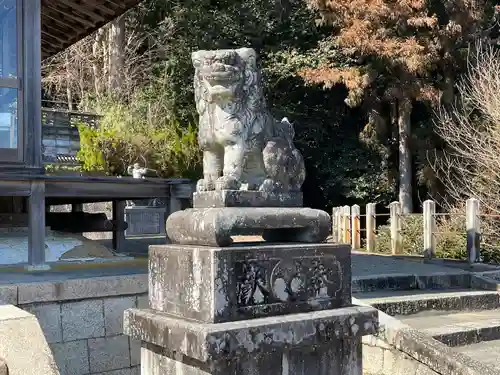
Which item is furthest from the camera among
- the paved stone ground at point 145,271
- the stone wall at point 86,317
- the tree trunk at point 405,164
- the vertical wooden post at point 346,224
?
the tree trunk at point 405,164

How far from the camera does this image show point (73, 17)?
31.7ft

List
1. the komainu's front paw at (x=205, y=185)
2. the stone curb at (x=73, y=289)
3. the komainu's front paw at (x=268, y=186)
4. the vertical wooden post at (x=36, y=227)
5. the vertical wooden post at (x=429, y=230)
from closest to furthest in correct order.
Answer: the komainu's front paw at (x=268, y=186), the komainu's front paw at (x=205, y=185), the stone curb at (x=73, y=289), the vertical wooden post at (x=36, y=227), the vertical wooden post at (x=429, y=230)

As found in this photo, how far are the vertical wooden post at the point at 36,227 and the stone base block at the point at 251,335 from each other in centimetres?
345

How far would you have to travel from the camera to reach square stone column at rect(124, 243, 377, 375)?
2.85 metres

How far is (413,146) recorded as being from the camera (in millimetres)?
18859

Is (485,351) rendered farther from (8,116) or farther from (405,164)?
(405,164)

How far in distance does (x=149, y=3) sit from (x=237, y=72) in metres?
17.6

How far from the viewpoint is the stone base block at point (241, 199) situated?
3234mm

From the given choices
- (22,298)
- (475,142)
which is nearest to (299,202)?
(22,298)

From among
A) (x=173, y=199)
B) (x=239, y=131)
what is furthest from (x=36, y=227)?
(x=239, y=131)

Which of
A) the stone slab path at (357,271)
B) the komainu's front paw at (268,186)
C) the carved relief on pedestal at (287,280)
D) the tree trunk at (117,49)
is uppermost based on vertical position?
the tree trunk at (117,49)

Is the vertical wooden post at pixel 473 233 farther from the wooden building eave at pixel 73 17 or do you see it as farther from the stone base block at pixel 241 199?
the stone base block at pixel 241 199

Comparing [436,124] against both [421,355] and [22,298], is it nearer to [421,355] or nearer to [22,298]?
[421,355]

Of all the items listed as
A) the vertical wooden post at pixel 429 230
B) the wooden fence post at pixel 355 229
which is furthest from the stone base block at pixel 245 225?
the wooden fence post at pixel 355 229
